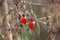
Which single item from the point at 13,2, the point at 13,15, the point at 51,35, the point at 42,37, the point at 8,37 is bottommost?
the point at 42,37

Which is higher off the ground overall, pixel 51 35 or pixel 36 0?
pixel 36 0

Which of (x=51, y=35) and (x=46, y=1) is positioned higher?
(x=46, y=1)

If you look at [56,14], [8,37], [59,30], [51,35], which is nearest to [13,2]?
[8,37]

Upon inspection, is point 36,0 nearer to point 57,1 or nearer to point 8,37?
point 57,1

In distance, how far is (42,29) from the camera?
8.32 feet

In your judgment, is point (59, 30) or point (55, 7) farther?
point (59, 30)

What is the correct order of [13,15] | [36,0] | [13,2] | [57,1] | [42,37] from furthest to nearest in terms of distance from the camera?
[42,37] < [36,0] < [57,1] < [13,15] < [13,2]

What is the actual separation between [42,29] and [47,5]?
34cm

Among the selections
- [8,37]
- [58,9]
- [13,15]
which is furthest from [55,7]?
[8,37]

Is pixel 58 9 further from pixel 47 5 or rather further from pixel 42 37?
pixel 42 37

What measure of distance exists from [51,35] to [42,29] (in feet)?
1.65

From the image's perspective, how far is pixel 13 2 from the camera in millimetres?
1564

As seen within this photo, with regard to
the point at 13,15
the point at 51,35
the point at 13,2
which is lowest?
the point at 51,35

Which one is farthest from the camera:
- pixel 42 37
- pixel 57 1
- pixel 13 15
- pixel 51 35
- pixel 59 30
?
pixel 59 30
